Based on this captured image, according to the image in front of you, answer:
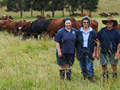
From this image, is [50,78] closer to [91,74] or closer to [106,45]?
[91,74]

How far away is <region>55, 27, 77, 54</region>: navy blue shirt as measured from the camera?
3.58m

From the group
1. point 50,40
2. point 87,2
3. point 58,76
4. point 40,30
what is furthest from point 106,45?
point 87,2

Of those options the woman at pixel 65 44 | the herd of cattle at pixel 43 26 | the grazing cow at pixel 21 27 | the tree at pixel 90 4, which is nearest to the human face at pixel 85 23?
the woman at pixel 65 44

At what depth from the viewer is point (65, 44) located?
362 cm

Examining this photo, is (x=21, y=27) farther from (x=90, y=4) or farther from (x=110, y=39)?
(x=90, y=4)

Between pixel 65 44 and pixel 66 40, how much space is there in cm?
11

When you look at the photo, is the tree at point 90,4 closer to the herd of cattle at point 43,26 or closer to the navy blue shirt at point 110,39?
the herd of cattle at point 43,26

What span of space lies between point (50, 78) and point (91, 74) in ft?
3.39

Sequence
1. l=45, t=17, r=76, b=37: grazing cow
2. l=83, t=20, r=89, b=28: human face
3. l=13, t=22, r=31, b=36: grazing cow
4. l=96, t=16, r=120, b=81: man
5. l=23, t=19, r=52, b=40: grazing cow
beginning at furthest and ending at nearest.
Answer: l=13, t=22, r=31, b=36: grazing cow
l=23, t=19, r=52, b=40: grazing cow
l=45, t=17, r=76, b=37: grazing cow
l=83, t=20, r=89, b=28: human face
l=96, t=16, r=120, b=81: man

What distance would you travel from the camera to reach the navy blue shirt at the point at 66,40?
11.8 ft

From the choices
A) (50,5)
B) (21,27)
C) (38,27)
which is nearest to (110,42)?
(38,27)

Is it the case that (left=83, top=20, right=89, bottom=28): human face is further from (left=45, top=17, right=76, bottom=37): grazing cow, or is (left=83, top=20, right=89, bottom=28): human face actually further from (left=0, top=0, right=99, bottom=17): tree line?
(left=0, top=0, right=99, bottom=17): tree line

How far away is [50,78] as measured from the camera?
3.72 metres

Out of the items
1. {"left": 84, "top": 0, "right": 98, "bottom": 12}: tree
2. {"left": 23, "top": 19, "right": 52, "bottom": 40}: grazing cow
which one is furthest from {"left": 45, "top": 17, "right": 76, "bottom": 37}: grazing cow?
{"left": 84, "top": 0, "right": 98, "bottom": 12}: tree
